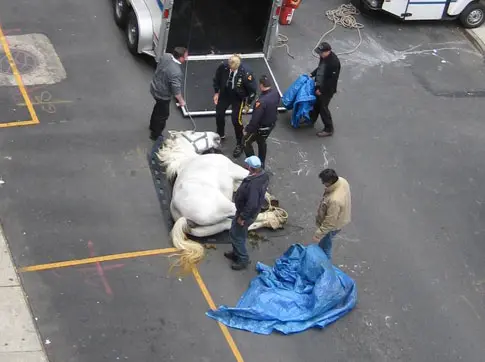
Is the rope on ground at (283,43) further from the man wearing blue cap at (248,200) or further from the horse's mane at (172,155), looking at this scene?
the man wearing blue cap at (248,200)

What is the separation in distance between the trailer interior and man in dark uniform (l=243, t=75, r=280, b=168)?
2751mm

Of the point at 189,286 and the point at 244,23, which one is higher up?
the point at 244,23

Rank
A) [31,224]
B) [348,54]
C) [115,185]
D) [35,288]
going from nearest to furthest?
1. [35,288]
2. [31,224]
3. [115,185]
4. [348,54]

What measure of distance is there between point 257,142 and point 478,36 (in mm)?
7072

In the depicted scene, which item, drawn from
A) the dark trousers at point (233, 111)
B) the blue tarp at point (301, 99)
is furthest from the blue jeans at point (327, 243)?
the blue tarp at point (301, 99)

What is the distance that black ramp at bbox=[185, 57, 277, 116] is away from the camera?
1288 cm

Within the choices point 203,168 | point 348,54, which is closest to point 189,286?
point 203,168

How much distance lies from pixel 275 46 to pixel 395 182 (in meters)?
4.06

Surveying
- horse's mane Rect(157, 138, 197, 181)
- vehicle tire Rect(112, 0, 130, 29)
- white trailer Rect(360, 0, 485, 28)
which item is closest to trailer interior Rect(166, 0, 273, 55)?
vehicle tire Rect(112, 0, 130, 29)

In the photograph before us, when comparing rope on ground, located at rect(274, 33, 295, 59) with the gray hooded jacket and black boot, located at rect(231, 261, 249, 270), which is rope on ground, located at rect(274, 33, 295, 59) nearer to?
the gray hooded jacket

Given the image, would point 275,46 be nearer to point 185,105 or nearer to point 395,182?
point 185,105

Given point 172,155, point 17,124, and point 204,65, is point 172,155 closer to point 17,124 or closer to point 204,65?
point 17,124

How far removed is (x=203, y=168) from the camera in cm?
1081

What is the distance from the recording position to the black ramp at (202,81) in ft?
42.3
